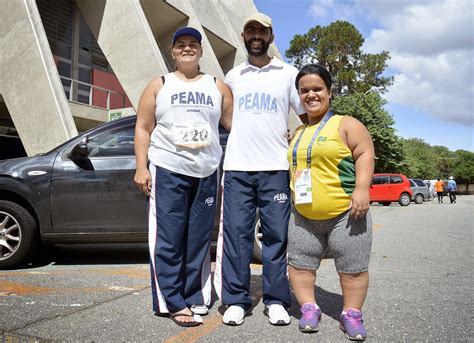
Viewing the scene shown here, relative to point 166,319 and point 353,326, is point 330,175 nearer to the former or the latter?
point 353,326

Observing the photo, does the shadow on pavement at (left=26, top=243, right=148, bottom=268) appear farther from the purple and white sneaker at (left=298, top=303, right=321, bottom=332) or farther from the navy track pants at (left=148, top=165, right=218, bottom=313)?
the purple and white sneaker at (left=298, top=303, right=321, bottom=332)

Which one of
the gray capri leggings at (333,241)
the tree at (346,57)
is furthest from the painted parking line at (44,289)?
the tree at (346,57)

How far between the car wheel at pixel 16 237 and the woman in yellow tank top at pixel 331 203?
3.10 meters

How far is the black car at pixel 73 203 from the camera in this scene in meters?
4.40

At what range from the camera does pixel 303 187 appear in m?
2.64

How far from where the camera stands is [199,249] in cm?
301

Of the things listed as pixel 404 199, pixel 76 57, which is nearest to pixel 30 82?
pixel 76 57

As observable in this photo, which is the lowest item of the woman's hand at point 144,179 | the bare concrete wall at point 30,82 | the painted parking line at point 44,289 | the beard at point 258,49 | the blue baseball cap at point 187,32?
the painted parking line at point 44,289

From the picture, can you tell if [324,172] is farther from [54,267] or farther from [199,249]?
[54,267]

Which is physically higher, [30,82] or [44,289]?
[30,82]

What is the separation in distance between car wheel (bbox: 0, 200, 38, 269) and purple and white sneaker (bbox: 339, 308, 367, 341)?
11.3ft

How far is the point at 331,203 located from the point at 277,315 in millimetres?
837

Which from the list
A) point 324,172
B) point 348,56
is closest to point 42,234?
point 324,172

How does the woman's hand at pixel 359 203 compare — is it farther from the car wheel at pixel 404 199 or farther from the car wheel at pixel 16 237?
the car wheel at pixel 404 199
